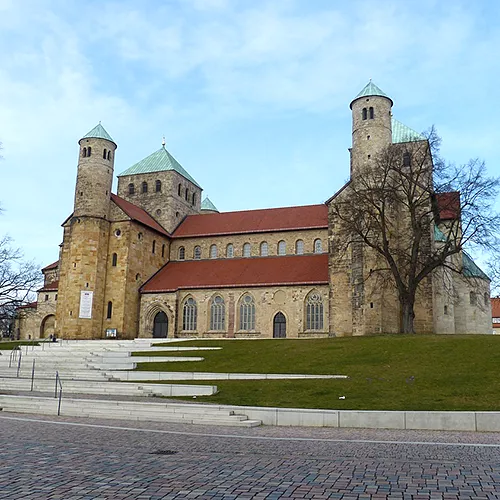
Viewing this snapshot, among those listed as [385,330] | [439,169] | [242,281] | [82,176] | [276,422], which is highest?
[82,176]

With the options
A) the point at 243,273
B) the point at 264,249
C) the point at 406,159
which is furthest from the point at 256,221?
the point at 406,159

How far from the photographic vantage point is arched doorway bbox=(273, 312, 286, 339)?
49844 millimetres

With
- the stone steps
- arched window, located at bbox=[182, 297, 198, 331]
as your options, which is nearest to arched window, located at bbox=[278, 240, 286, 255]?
arched window, located at bbox=[182, 297, 198, 331]

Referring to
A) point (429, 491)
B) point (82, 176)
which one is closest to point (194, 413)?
point (429, 491)

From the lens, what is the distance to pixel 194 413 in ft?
61.0

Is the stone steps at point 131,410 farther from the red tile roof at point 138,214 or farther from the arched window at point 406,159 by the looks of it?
the red tile roof at point 138,214

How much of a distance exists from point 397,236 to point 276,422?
98.9ft

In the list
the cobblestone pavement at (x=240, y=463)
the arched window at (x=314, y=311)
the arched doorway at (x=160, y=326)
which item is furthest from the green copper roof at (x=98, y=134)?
the cobblestone pavement at (x=240, y=463)

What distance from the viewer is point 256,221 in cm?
6003

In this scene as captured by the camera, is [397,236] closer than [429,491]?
No

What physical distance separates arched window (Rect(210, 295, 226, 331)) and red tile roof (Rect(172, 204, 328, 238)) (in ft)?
30.5

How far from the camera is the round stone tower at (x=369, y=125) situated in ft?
157

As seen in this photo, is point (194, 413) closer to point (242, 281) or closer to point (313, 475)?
point (313, 475)

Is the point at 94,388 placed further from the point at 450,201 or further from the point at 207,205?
the point at 207,205
